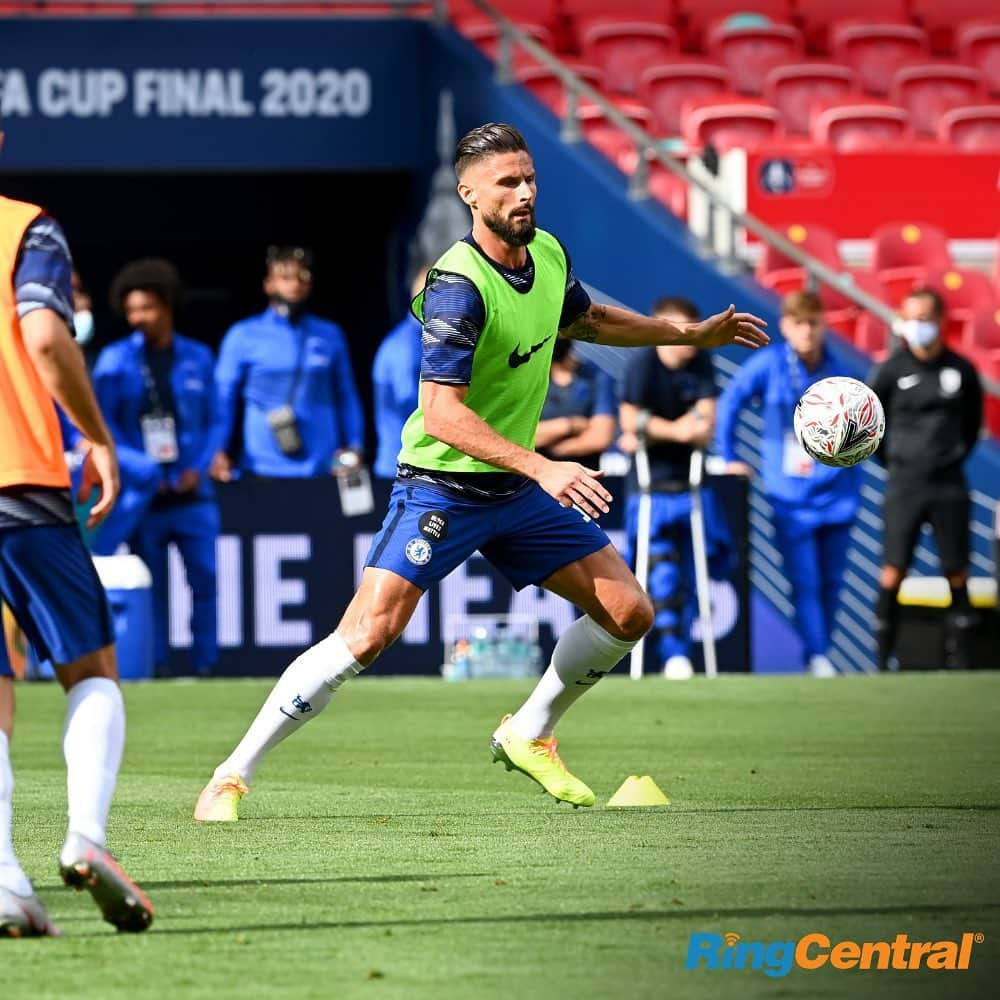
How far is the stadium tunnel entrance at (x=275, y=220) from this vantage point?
21141 mm

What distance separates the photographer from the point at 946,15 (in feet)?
73.8

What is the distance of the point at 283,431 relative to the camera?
15039mm

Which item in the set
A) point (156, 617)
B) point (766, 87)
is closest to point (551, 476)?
point (156, 617)

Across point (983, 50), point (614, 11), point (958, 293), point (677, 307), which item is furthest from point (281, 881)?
point (983, 50)

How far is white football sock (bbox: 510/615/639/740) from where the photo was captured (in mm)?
7684

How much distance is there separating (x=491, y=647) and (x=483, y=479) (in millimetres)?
7254

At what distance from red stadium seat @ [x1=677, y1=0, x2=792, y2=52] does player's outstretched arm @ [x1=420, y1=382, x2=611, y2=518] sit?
606 inches

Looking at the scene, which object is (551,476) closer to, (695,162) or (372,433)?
(695,162)

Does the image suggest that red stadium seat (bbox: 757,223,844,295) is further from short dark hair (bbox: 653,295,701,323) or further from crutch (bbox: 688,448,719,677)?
short dark hair (bbox: 653,295,701,323)

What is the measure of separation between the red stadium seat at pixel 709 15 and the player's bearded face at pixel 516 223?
15.0 metres

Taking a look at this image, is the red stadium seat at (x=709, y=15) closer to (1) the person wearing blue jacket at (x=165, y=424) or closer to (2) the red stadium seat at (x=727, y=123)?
(2) the red stadium seat at (x=727, y=123)

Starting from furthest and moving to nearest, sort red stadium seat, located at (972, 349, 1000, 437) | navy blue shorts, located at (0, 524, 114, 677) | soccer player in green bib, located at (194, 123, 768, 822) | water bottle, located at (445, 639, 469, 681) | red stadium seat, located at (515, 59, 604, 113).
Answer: red stadium seat, located at (515, 59, 604, 113)
red stadium seat, located at (972, 349, 1000, 437)
water bottle, located at (445, 639, 469, 681)
soccer player in green bib, located at (194, 123, 768, 822)
navy blue shorts, located at (0, 524, 114, 677)

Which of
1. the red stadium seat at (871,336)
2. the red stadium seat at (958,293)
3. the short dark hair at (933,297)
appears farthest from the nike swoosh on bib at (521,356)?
the red stadium seat at (958,293)

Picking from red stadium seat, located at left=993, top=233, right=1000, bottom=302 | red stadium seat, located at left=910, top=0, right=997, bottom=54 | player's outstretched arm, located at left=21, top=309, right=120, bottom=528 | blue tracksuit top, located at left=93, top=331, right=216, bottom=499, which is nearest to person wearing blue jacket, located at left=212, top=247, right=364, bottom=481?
blue tracksuit top, located at left=93, top=331, right=216, bottom=499
